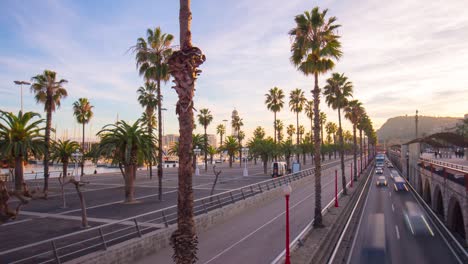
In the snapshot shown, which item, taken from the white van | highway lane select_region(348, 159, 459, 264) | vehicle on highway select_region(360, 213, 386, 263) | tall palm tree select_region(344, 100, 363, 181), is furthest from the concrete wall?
tall palm tree select_region(344, 100, 363, 181)

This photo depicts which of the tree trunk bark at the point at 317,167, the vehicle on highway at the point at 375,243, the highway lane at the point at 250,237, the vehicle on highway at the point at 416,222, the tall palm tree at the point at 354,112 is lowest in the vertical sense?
the vehicle on highway at the point at 416,222

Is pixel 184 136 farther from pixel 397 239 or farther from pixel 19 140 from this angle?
pixel 19 140

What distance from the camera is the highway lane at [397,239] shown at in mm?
18422

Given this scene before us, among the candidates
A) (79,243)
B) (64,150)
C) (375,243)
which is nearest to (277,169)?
(375,243)

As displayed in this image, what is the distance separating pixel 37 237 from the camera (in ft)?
54.6

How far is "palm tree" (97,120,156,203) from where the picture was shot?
26.3m

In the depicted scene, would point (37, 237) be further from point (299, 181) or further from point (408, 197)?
point (408, 197)

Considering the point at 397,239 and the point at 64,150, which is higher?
the point at 64,150

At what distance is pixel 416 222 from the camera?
27.6 meters

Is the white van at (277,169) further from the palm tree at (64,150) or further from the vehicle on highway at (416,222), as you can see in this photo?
the palm tree at (64,150)

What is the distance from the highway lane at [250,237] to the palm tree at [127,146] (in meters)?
9.72

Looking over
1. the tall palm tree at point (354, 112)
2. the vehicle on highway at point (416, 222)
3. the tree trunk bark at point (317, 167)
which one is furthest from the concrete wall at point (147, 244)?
the tall palm tree at point (354, 112)

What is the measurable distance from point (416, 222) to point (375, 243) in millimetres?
9494

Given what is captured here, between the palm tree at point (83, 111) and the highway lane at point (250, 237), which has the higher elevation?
the palm tree at point (83, 111)
